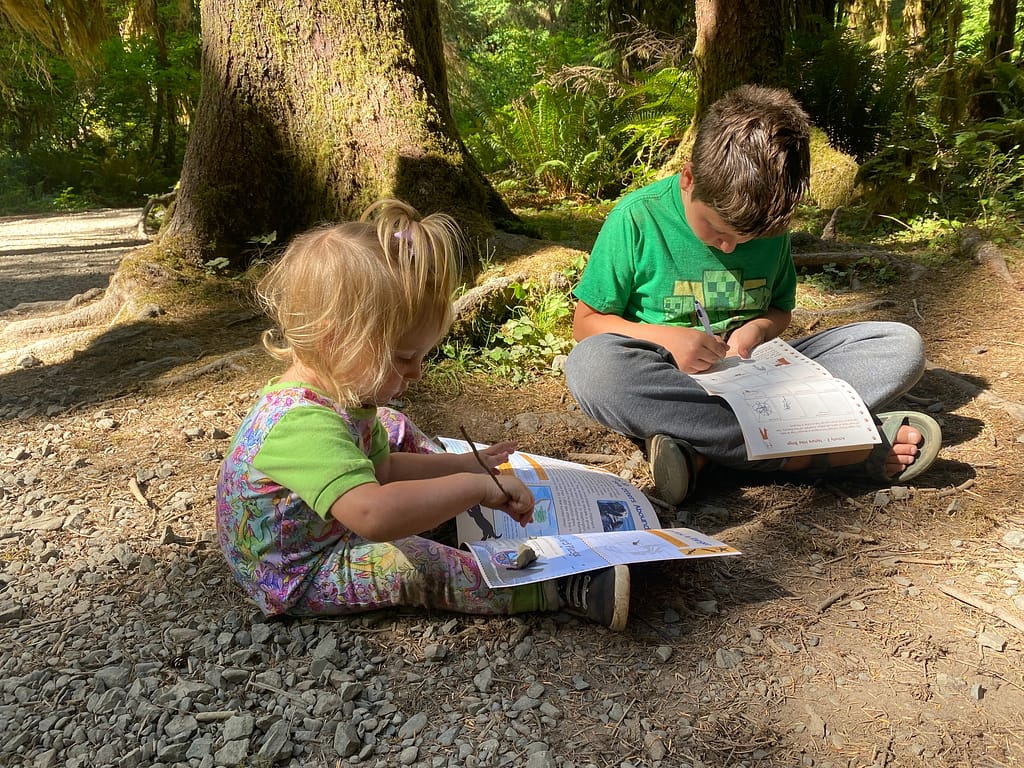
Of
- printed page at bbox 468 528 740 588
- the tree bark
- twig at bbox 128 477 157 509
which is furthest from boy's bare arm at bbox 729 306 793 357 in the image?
the tree bark

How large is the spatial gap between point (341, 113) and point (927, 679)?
11.6 ft

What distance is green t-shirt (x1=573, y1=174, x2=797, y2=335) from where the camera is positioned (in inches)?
98.7

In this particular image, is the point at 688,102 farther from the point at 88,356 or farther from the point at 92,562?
the point at 92,562

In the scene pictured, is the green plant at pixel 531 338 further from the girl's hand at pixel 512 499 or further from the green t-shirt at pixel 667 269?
the girl's hand at pixel 512 499

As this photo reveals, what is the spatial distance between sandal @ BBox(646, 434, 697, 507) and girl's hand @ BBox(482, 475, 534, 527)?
644 mm

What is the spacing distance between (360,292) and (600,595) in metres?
0.88

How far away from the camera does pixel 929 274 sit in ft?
14.1

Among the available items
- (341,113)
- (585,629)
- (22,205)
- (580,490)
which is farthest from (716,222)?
(22,205)

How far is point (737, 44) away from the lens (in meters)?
5.56

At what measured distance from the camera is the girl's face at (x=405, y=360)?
5.41ft

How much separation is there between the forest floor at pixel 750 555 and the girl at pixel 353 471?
0.13 metres

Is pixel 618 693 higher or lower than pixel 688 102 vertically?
lower

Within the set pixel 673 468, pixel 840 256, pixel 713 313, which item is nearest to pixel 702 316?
pixel 713 313

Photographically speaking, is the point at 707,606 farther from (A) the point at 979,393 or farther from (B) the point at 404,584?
(A) the point at 979,393
